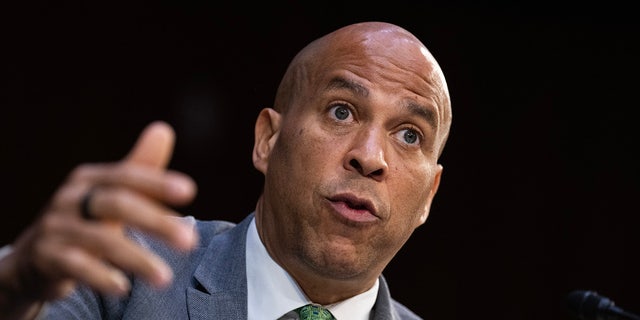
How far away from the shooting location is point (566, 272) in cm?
474

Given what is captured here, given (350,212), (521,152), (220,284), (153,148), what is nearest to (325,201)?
(350,212)

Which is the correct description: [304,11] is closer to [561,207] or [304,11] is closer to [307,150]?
[561,207]

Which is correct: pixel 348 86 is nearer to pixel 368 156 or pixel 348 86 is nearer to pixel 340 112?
pixel 340 112

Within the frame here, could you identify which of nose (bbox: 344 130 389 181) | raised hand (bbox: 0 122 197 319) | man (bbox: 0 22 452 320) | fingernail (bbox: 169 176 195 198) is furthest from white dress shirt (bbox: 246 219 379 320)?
fingernail (bbox: 169 176 195 198)

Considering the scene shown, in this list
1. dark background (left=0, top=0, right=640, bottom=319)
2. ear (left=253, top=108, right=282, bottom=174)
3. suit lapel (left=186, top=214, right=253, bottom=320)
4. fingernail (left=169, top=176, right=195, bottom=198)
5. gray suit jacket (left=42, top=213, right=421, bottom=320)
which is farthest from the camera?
dark background (left=0, top=0, right=640, bottom=319)

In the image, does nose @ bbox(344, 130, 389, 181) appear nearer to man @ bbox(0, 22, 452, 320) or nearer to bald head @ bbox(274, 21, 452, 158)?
man @ bbox(0, 22, 452, 320)

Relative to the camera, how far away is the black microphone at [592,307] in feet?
7.56

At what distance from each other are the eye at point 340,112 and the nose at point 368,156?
8 cm

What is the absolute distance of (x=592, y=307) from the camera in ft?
7.66

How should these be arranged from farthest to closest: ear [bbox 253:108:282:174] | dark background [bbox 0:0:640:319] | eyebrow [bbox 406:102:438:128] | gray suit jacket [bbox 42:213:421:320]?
dark background [bbox 0:0:640:319]
ear [bbox 253:108:282:174]
eyebrow [bbox 406:102:438:128]
gray suit jacket [bbox 42:213:421:320]

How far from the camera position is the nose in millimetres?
2301

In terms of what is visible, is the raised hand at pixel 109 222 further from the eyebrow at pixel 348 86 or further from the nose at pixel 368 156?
the eyebrow at pixel 348 86

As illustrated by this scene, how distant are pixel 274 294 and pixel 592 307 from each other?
2.98 ft

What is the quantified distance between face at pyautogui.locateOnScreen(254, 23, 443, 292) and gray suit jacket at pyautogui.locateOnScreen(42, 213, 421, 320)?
0.13 metres
